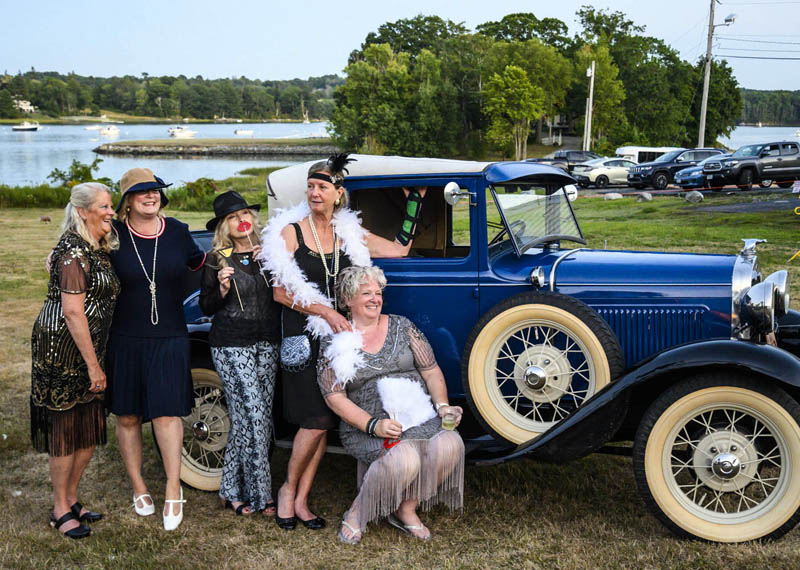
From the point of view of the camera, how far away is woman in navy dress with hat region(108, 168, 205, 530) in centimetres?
387

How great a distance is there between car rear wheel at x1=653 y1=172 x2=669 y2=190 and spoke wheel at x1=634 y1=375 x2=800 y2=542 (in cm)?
2584

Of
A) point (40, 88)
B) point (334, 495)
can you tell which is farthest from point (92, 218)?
point (40, 88)

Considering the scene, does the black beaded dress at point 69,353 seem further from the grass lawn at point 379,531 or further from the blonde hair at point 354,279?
the blonde hair at point 354,279

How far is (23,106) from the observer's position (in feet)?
559

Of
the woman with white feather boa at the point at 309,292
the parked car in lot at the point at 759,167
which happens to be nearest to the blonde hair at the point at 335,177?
the woman with white feather boa at the point at 309,292

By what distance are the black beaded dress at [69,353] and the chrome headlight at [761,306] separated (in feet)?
11.2

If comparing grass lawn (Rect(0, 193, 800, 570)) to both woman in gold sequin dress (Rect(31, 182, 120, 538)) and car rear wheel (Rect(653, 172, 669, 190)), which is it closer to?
woman in gold sequin dress (Rect(31, 182, 120, 538))

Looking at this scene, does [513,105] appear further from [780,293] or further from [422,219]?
[780,293]

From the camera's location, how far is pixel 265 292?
4.07 m

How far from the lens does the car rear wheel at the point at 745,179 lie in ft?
77.2

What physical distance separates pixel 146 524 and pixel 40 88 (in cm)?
20219

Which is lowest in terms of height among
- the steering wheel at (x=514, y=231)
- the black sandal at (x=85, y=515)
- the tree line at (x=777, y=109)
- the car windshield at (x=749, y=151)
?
the black sandal at (x=85, y=515)

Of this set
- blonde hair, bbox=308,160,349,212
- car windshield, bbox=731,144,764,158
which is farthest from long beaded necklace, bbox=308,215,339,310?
car windshield, bbox=731,144,764,158

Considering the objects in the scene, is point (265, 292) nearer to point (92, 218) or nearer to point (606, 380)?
point (92, 218)
